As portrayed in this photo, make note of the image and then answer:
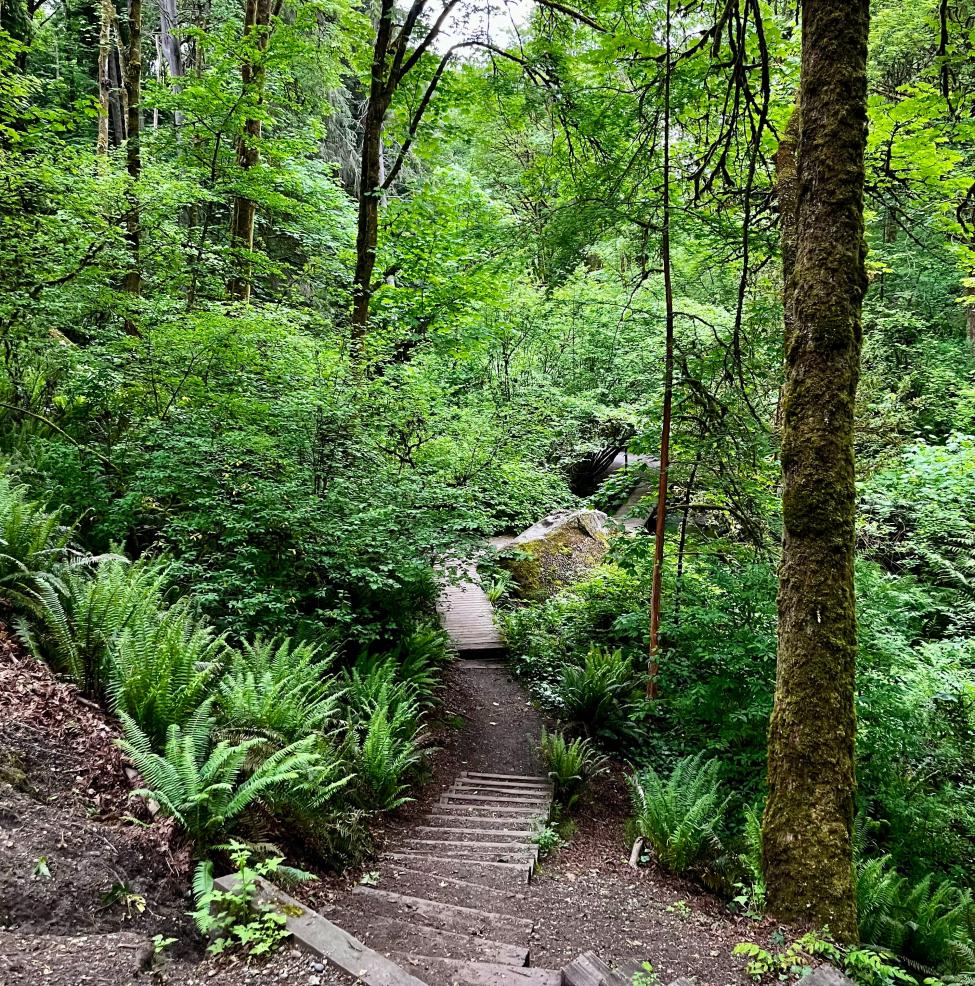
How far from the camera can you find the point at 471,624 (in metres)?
12.0

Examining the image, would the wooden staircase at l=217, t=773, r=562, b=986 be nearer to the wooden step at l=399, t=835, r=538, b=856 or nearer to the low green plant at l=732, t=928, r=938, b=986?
the wooden step at l=399, t=835, r=538, b=856

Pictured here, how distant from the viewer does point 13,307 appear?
6617 mm

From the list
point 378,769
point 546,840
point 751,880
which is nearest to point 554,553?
point 546,840

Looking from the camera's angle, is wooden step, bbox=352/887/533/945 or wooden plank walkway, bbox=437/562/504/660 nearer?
wooden step, bbox=352/887/533/945

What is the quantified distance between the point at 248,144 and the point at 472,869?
34.2ft

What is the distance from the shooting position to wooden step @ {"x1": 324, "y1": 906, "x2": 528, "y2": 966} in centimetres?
311

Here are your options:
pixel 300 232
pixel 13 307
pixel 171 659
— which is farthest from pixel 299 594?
pixel 300 232

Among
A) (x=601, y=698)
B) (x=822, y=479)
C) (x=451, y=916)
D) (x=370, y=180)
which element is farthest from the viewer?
(x=370, y=180)

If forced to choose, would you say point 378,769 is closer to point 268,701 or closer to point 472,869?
point 472,869

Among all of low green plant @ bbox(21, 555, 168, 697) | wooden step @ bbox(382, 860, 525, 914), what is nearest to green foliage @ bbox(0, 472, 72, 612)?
low green plant @ bbox(21, 555, 168, 697)

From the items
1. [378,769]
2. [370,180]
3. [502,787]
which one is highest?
[370,180]

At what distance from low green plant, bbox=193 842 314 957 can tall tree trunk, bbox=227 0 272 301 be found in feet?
28.8

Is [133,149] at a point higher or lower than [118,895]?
higher

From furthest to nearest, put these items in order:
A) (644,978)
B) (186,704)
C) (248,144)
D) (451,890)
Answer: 1. (248,144)
2. (451,890)
3. (186,704)
4. (644,978)
